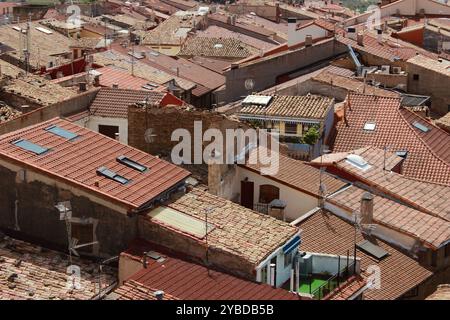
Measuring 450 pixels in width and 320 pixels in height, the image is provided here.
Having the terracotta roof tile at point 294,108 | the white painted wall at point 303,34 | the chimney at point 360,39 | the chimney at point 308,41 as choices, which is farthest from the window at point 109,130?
the chimney at point 360,39

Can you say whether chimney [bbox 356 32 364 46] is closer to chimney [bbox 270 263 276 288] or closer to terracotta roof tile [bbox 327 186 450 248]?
terracotta roof tile [bbox 327 186 450 248]

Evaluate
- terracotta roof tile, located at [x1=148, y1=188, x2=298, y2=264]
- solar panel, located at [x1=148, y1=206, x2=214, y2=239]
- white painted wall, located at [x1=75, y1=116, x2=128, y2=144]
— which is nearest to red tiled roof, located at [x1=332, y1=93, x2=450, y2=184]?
white painted wall, located at [x1=75, y1=116, x2=128, y2=144]

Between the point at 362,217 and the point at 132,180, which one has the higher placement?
the point at 132,180

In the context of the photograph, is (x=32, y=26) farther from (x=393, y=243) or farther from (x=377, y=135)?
(x=393, y=243)

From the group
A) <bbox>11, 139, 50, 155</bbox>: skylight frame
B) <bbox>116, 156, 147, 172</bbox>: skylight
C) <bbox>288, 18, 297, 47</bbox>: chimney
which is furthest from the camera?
<bbox>288, 18, 297, 47</bbox>: chimney

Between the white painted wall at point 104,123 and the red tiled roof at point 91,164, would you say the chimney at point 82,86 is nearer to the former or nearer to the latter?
the white painted wall at point 104,123

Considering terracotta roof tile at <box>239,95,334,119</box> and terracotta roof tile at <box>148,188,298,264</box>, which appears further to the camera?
terracotta roof tile at <box>239,95,334,119</box>
